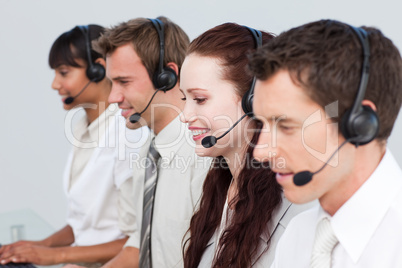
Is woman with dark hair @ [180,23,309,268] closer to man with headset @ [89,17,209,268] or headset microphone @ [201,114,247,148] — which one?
headset microphone @ [201,114,247,148]

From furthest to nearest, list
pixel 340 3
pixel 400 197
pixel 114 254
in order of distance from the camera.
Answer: pixel 340 3 → pixel 114 254 → pixel 400 197

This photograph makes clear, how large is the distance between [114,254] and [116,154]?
1.23ft

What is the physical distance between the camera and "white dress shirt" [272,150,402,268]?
33.2 inches

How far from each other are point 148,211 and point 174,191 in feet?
0.36

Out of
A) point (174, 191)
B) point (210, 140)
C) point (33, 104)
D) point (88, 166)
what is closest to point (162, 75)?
point (174, 191)

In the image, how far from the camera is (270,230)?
127 centimetres

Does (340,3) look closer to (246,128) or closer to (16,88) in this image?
(246,128)

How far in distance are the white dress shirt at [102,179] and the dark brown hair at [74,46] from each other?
258 millimetres

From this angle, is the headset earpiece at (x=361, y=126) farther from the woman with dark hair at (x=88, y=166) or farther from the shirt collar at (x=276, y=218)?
the woman with dark hair at (x=88, y=166)

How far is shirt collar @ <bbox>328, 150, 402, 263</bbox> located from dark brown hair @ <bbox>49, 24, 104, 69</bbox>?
5.48ft

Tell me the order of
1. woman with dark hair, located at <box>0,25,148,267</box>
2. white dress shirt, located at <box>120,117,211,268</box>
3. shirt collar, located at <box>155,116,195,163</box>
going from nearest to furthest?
white dress shirt, located at <box>120,117,211,268</box>
shirt collar, located at <box>155,116,195,163</box>
woman with dark hair, located at <box>0,25,148,267</box>

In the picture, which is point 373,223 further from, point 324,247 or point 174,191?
point 174,191

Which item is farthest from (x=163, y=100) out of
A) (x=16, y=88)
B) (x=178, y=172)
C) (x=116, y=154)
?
(x=16, y=88)

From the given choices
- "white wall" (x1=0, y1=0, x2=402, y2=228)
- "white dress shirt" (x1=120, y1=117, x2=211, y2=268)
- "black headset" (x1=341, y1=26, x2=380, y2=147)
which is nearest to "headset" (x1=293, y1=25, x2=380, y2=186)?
"black headset" (x1=341, y1=26, x2=380, y2=147)
